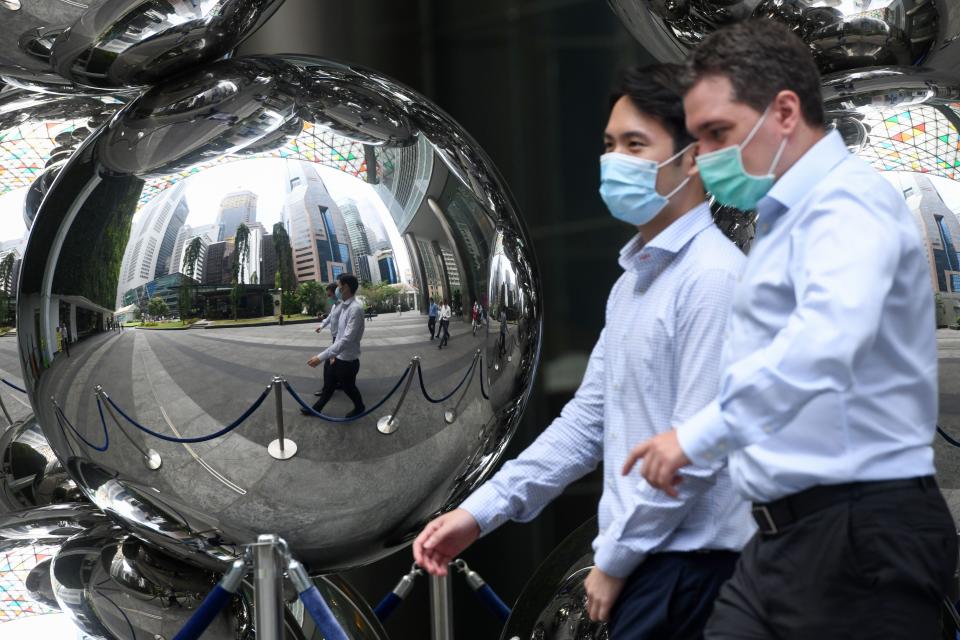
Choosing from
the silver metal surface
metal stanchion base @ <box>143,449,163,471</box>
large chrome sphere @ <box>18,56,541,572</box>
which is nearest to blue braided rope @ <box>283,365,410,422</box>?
large chrome sphere @ <box>18,56,541,572</box>

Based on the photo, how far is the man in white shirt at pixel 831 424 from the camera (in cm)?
141

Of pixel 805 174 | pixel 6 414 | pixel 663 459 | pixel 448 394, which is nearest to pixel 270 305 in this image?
pixel 448 394

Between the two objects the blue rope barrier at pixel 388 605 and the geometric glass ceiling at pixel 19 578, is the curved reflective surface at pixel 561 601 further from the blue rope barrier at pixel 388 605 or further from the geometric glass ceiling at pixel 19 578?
the geometric glass ceiling at pixel 19 578

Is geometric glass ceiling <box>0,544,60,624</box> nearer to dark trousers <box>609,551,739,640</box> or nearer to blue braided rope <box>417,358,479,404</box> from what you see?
blue braided rope <box>417,358,479,404</box>

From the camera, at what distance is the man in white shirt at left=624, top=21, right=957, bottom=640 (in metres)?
1.41

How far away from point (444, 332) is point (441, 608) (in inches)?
45.1

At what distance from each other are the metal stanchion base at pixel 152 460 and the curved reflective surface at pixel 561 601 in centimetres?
78

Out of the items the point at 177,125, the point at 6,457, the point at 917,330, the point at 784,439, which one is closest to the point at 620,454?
the point at 784,439

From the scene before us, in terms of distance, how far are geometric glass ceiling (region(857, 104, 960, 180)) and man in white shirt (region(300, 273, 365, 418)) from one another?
91cm


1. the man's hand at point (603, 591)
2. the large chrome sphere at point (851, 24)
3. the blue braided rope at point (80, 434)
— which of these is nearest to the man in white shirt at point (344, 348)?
the blue braided rope at point (80, 434)

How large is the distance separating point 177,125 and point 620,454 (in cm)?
95

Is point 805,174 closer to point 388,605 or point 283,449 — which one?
point 283,449

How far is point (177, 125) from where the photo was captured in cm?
214

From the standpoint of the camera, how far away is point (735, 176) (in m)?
1.67
